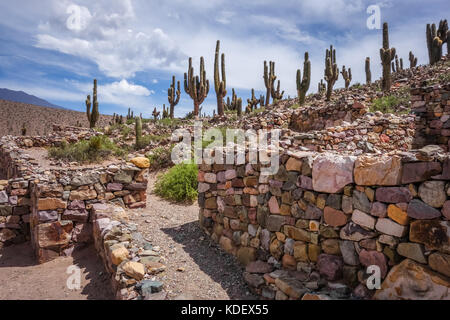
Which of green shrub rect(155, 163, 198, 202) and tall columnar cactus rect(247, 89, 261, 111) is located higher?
tall columnar cactus rect(247, 89, 261, 111)

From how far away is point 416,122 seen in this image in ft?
23.0

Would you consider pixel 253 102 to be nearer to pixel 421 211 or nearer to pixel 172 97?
pixel 172 97

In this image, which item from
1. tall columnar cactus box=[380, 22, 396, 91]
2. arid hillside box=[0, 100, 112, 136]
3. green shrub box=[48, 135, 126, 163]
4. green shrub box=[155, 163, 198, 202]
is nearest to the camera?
green shrub box=[155, 163, 198, 202]

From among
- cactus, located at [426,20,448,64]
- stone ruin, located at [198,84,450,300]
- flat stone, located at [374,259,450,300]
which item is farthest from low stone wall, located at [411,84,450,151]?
cactus, located at [426,20,448,64]

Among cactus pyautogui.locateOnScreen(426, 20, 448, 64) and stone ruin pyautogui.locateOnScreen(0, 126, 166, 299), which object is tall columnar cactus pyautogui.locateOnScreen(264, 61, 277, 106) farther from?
stone ruin pyautogui.locateOnScreen(0, 126, 166, 299)

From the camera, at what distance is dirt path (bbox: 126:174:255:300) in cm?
314

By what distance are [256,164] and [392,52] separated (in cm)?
1543

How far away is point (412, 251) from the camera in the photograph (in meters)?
2.22

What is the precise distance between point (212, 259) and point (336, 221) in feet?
6.66

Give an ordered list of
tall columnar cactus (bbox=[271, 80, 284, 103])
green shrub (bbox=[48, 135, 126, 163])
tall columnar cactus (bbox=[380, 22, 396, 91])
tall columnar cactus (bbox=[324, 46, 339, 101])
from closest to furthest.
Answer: green shrub (bbox=[48, 135, 126, 163])
tall columnar cactus (bbox=[380, 22, 396, 91])
tall columnar cactus (bbox=[324, 46, 339, 101])
tall columnar cactus (bbox=[271, 80, 284, 103])

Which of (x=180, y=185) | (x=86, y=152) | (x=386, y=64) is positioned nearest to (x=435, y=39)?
(x=386, y=64)

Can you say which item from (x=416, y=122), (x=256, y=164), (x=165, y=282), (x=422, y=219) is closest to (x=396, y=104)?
(x=416, y=122)

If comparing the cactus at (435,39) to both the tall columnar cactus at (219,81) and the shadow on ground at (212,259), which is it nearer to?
the tall columnar cactus at (219,81)

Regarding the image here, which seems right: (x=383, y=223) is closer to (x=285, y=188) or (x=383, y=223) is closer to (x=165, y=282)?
(x=285, y=188)
